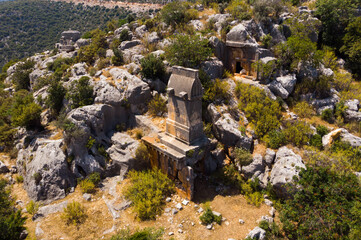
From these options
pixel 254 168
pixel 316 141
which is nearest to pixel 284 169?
pixel 254 168

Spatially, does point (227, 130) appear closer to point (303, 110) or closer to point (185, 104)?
point (185, 104)

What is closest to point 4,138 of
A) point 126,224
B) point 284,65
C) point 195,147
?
point 126,224

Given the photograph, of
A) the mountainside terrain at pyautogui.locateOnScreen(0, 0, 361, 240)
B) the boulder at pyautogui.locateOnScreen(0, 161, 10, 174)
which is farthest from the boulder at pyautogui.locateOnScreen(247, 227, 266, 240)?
the boulder at pyautogui.locateOnScreen(0, 161, 10, 174)

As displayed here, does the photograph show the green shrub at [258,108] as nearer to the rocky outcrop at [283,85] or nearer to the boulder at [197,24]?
the rocky outcrop at [283,85]

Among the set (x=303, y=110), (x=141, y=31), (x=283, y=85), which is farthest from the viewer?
(x=141, y=31)

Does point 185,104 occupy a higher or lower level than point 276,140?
higher

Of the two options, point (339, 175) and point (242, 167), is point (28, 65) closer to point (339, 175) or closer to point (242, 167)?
point (242, 167)

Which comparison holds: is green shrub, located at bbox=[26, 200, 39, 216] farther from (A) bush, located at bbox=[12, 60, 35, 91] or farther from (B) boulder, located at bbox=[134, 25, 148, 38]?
(A) bush, located at bbox=[12, 60, 35, 91]
